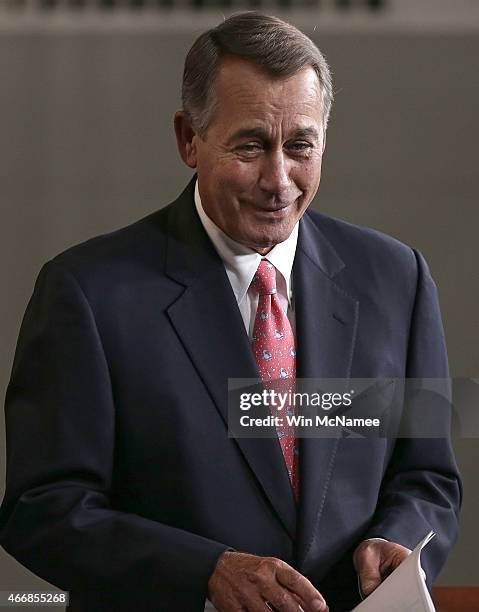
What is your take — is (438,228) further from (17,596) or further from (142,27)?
(17,596)

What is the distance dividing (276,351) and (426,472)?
26cm

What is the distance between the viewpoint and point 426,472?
4.66 feet

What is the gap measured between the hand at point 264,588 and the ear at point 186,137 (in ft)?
1.65

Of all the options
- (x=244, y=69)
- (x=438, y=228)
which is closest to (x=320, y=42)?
(x=438, y=228)

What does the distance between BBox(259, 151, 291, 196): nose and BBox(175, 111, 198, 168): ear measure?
12 cm

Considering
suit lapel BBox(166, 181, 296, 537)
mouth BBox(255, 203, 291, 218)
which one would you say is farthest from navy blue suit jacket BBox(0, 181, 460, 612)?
mouth BBox(255, 203, 291, 218)

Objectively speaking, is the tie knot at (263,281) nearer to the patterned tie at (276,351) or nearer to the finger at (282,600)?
the patterned tie at (276,351)

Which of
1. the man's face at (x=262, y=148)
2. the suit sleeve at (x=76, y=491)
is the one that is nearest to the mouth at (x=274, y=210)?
the man's face at (x=262, y=148)

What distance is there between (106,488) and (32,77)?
2.82 ft

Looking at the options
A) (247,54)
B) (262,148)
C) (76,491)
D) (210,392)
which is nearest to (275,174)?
(262,148)

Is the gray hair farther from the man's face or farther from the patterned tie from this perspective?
the patterned tie

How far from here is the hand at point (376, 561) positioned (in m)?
1.23

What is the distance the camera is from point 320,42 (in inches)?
75.3

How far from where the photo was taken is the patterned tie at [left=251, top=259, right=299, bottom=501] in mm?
1358
